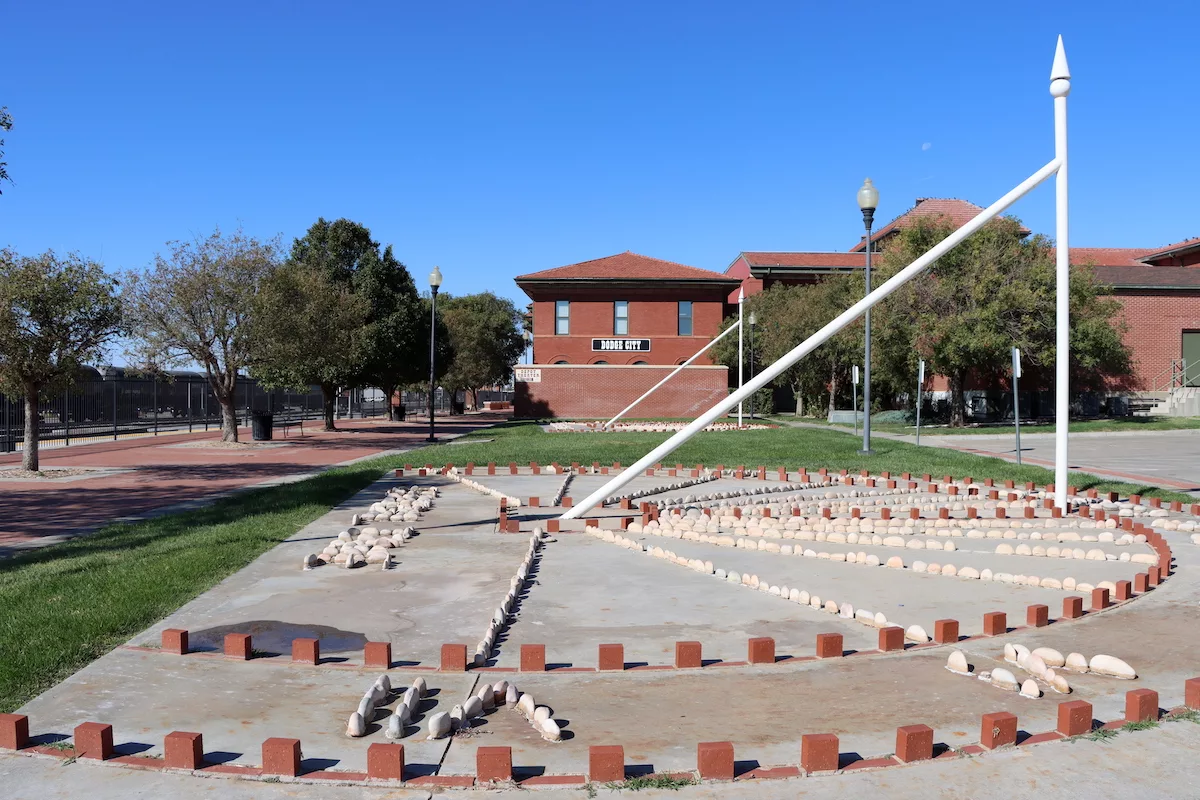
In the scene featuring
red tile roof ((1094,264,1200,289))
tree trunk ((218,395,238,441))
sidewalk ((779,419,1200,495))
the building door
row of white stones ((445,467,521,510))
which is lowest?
row of white stones ((445,467,521,510))

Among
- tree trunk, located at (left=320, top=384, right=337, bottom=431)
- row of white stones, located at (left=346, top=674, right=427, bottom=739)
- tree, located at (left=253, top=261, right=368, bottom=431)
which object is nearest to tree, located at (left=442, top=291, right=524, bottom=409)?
tree trunk, located at (left=320, top=384, right=337, bottom=431)

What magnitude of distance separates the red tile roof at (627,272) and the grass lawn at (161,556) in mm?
32549

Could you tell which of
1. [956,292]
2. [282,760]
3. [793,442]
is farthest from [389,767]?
[956,292]

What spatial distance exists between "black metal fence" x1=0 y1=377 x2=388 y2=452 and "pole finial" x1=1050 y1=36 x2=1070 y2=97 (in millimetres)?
23409

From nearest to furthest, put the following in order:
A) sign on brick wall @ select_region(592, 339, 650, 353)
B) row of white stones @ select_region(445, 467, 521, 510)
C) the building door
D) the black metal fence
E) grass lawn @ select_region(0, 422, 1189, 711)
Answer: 1. grass lawn @ select_region(0, 422, 1189, 711)
2. row of white stones @ select_region(445, 467, 521, 510)
3. the black metal fence
4. the building door
5. sign on brick wall @ select_region(592, 339, 650, 353)

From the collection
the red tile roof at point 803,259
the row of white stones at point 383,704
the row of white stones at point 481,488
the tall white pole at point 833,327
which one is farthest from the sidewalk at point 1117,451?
the red tile roof at point 803,259

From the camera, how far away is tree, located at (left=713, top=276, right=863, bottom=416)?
46062mm

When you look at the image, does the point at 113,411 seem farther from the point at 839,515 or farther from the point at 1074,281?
the point at 1074,281

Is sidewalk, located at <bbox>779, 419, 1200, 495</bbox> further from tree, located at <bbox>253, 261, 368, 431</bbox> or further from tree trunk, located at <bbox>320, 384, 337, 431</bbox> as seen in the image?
tree trunk, located at <bbox>320, 384, 337, 431</bbox>

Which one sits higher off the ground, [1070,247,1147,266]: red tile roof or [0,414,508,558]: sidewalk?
[1070,247,1147,266]: red tile roof

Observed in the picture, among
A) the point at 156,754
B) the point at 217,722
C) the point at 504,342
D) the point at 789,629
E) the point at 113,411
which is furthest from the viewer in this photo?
the point at 504,342

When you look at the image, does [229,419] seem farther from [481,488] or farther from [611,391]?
[611,391]

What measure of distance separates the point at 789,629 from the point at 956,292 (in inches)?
1272

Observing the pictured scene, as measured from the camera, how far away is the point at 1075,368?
44500mm
